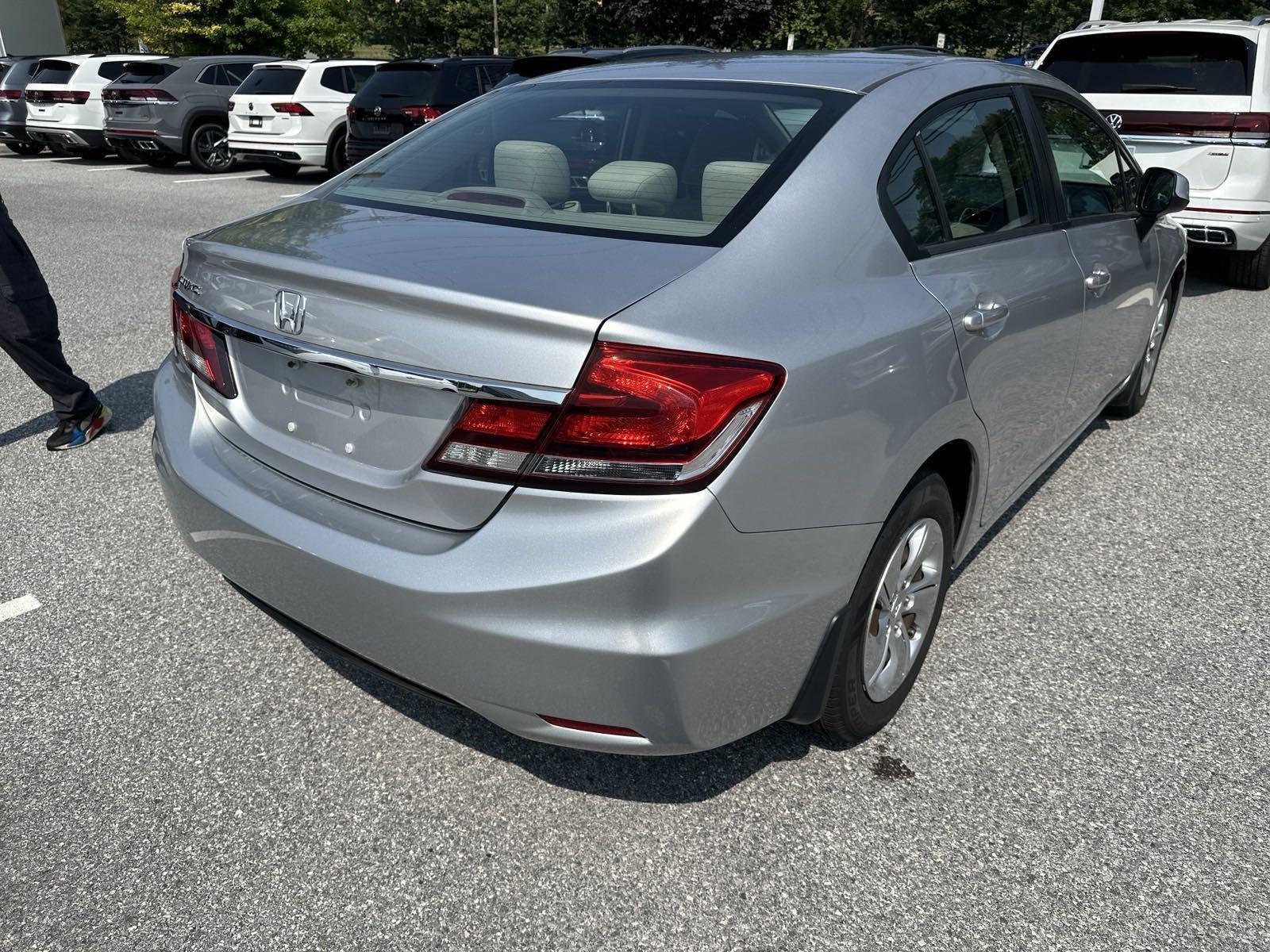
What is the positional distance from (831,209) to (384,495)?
44.5 inches

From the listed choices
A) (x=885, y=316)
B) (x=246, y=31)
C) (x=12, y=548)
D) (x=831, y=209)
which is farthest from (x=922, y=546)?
(x=246, y=31)

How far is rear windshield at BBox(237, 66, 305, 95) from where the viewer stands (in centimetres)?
1411

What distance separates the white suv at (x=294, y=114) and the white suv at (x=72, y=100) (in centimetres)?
377

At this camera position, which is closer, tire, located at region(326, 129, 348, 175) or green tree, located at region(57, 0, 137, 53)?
tire, located at region(326, 129, 348, 175)

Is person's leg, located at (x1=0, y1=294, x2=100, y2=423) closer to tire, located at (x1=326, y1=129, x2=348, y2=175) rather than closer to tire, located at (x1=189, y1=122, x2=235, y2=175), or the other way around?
tire, located at (x1=326, y1=129, x2=348, y2=175)

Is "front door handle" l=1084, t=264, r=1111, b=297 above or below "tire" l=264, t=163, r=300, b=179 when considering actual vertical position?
above

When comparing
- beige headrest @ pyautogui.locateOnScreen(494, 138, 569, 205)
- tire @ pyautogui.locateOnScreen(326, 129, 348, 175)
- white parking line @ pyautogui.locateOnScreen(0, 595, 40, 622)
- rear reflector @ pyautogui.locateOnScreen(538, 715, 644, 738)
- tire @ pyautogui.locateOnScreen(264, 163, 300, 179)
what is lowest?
tire @ pyautogui.locateOnScreen(264, 163, 300, 179)

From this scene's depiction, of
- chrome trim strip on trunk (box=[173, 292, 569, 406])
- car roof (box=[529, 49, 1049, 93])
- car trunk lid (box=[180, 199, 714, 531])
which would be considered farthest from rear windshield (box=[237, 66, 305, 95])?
chrome trim strip on trunk (box=[173, 292, 569, 406])

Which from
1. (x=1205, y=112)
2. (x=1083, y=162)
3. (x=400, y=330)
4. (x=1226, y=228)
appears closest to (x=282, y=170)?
(x=1205, y=112)

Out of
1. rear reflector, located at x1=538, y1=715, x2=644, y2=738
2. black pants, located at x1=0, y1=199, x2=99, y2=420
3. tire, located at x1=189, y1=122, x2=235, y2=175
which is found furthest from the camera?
tire, located at x1=189, y1=122, x2=235, y2=175

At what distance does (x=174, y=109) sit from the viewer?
50.8 feet

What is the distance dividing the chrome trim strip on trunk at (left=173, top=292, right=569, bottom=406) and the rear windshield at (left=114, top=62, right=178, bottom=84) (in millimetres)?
15852

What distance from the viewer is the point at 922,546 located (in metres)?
2.61

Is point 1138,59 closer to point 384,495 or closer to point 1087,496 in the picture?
point 1087,496
